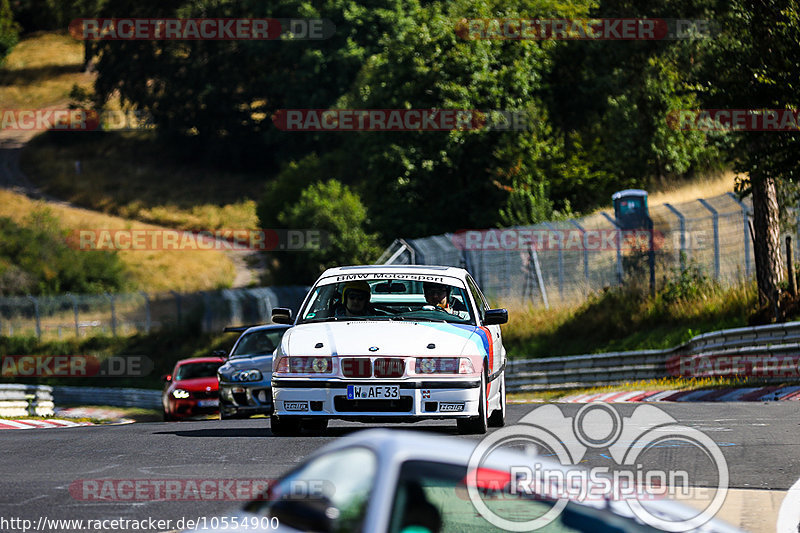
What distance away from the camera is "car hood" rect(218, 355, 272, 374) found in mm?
17391

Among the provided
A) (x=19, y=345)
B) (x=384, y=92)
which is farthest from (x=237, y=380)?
(x=19, y=345)

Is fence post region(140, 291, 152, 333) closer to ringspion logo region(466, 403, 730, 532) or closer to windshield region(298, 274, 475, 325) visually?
ringspion logo region(466, 403, 730, 532)

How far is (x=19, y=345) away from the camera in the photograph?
54.0 m

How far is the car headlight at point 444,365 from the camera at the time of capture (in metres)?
11.1

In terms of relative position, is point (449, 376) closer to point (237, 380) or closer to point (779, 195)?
point (237, 380)

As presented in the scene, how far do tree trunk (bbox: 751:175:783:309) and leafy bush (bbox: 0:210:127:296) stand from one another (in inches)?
2046

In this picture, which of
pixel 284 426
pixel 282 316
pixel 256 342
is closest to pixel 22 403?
pixel 256 342

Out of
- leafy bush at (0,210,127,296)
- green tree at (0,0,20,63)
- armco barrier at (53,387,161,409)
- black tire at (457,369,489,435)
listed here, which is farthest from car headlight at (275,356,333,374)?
green tree at (0,0,20,63)

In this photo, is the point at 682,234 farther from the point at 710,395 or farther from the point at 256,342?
the point at 256,342

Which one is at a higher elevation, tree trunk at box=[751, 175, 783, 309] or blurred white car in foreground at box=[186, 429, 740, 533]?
tree trunk at box=[751, 175, 783, 309]

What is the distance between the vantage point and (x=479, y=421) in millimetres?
11359

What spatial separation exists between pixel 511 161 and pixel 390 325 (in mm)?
34817

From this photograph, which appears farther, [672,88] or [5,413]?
[672,88]

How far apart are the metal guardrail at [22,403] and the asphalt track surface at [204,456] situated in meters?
18.9
